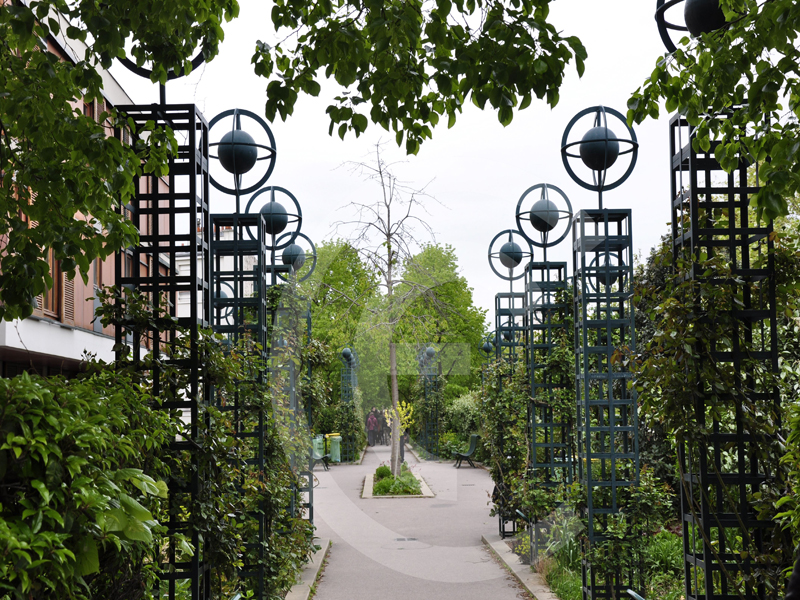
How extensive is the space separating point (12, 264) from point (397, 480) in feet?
49.9

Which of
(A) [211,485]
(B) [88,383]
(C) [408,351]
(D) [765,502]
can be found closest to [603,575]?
(D) [765,502]

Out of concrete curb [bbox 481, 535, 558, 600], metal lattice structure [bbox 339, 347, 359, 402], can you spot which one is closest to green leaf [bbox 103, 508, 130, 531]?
concrete curb [bbox 481, 535, 558, 600]

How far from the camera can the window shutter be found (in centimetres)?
1473

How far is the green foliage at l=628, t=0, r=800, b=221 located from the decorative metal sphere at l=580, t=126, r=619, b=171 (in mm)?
2875

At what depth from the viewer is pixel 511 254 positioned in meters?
11.6

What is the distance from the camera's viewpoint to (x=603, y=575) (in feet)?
22.3

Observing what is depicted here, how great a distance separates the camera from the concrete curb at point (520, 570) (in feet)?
26.4

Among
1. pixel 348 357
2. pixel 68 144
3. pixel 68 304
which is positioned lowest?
pixel 348 357

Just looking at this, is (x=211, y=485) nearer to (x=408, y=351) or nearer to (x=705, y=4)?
(x=705, y=4)

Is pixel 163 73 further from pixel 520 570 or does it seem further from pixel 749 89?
pixel 520 570

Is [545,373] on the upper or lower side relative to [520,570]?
upper

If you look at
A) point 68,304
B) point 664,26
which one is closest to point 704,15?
point 664,26

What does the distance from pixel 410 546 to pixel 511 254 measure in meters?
4.83

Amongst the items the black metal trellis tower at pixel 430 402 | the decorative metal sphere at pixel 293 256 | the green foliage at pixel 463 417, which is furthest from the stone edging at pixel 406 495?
the decorative metal sphere at pixel 293 256
